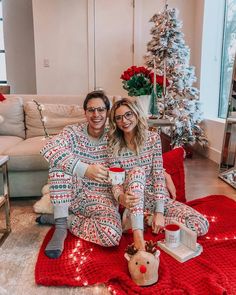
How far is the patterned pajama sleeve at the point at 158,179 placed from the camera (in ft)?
6.08

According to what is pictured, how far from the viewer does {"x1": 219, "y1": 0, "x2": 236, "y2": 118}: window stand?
384cm

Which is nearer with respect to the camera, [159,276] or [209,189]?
A: [159,276]

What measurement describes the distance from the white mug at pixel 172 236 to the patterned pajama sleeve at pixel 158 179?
162 mm

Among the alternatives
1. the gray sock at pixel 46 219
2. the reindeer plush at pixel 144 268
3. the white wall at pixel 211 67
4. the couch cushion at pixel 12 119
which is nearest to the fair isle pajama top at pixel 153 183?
the reindeer plush at pixel 144 268

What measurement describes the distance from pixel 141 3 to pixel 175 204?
333 cm

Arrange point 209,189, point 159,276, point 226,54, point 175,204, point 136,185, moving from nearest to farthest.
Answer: point 159,276 → point 136,185 → point 175,204 → point 209,189 → point 226,54

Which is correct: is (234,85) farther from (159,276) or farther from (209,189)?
(159,276)

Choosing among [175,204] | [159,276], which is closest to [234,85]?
[175,204]

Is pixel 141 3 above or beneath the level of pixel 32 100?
above

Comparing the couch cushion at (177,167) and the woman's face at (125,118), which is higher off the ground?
the woman's face at (125,118)

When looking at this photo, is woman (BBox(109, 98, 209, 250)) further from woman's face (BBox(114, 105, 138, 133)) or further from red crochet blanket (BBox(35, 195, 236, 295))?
red crochet blanket (BBox(35, 195, 236, 295))

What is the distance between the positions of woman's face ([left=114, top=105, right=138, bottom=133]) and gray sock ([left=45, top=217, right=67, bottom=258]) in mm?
642

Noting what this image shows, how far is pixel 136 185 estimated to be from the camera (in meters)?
1.70

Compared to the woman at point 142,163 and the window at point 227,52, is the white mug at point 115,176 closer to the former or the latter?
the woman at point 142,163
